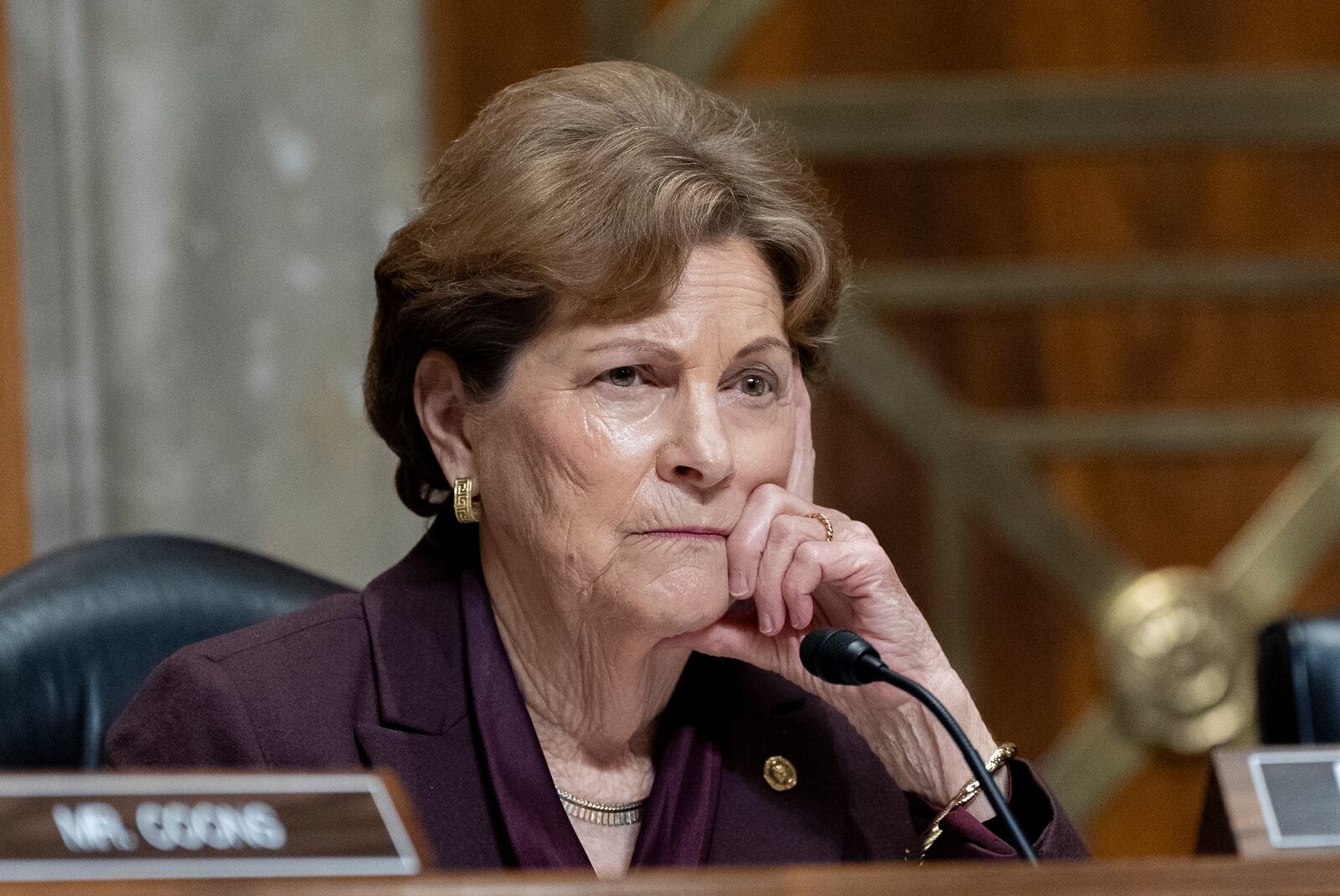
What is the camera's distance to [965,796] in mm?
1593

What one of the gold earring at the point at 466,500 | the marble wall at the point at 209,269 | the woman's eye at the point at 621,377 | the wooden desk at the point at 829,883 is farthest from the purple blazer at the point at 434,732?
the marble wall at the point at 209,269

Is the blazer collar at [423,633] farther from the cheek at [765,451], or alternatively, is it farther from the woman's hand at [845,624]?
the cheek at [765,451]

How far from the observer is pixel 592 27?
11.0ft

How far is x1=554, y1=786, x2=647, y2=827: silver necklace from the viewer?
1.65 meters

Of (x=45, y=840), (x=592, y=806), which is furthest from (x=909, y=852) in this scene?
(x=45, y=840)

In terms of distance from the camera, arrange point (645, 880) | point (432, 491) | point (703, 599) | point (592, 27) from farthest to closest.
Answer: point (592, 27) < point (432, 491) < point (703, 599) < point (645, 880)

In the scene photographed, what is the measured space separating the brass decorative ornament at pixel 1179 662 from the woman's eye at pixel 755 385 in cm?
202

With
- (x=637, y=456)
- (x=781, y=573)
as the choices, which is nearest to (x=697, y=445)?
(x=637, y=456)

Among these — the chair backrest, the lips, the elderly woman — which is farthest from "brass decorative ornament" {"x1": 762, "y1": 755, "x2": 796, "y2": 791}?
the chair backrest

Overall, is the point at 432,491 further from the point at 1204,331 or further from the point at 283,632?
the point at 1204,331

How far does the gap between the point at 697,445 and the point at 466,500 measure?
0.28 metres

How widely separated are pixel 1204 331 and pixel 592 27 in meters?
1.43

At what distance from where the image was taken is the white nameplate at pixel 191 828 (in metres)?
0.90

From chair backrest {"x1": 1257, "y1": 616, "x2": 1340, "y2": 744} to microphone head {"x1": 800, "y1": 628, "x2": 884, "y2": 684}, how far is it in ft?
1.84
